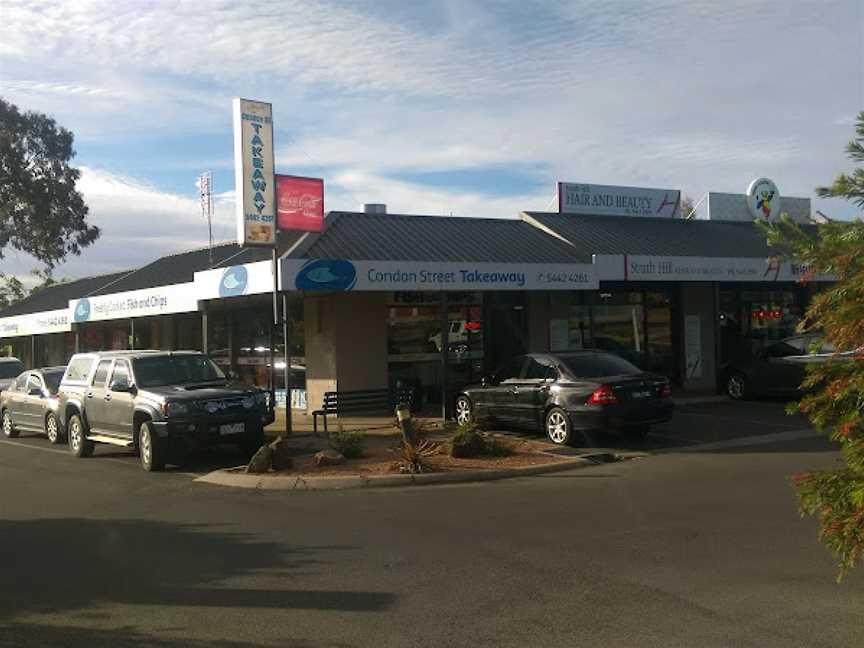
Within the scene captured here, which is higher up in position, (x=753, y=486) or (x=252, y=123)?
(x=252, y=123)

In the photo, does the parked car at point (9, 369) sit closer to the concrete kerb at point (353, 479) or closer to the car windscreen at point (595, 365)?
the concrete kerb at point (353, 479)

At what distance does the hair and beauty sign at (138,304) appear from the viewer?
67.8 feet

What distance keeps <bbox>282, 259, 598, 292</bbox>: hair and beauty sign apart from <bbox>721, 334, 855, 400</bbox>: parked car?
420 centimetres

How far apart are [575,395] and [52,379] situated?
11.8 m

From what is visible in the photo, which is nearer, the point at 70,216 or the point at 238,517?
the point at 238,517

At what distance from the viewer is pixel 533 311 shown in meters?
22.0

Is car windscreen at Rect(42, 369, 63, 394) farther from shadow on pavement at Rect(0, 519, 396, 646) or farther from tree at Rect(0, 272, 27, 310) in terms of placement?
tree at Rect(0, 272, 27, 310)

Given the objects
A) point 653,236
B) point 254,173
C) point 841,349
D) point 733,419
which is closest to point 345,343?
point 254,173

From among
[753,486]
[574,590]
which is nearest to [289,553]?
[574,590]

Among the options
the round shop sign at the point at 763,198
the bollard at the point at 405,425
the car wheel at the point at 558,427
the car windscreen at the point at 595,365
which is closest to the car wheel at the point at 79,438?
the bollard at the point at 405,425

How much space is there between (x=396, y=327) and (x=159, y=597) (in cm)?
1394

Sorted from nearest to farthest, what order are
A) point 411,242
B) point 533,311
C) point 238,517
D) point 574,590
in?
point 574,590, point 238,517, point 411,242, point 533,311

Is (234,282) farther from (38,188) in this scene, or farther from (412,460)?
(38,188)

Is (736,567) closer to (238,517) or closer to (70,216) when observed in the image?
(238,517)
